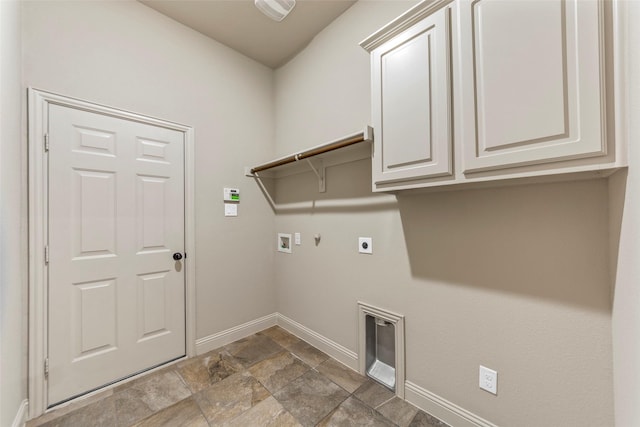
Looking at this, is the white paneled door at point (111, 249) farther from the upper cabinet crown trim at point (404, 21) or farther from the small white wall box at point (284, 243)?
the upper cabinet crown trim at point (404, 21)

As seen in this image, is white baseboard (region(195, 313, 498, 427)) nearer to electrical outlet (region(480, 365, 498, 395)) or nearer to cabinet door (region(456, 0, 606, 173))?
electrical outlet (region(480, 365, 498, 395))

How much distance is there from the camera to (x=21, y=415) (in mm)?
1439

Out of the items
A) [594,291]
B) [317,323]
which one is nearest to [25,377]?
[317,323]

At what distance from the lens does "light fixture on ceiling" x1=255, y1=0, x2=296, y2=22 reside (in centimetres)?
175

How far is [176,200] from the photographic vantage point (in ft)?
7.00

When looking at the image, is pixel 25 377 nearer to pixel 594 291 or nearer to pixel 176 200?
pixel 176 200

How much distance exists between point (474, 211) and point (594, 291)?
57 centimetres

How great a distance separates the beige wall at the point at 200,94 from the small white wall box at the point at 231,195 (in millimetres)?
57

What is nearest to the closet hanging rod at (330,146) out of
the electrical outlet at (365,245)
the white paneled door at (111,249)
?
the electrical outlet at (365,245)

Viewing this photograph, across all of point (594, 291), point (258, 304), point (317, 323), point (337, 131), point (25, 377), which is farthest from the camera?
point (258, 304)

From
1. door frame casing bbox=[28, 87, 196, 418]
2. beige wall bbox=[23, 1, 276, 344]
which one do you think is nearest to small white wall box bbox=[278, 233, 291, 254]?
beige wall bbox=[23, 1, 276, 344]

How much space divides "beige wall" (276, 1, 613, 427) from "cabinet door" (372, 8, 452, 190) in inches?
13.7

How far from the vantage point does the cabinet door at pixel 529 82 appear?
84cm

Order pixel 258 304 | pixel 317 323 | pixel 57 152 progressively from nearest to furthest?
pixel 57 152, pixel 317 323, pixel 258 304
